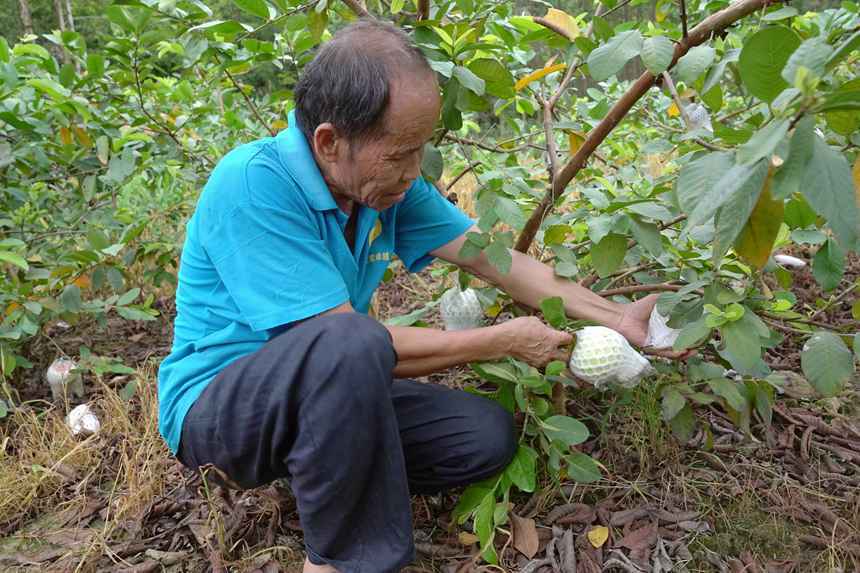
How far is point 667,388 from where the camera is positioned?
5.19 ft

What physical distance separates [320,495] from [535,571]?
0.52m

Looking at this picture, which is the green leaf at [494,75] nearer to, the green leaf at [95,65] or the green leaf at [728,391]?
the green leaf at [728,391]

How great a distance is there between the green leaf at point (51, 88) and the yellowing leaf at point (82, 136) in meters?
0.17

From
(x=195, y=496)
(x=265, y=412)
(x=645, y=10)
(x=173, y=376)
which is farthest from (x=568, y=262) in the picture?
(x=645, y=10)

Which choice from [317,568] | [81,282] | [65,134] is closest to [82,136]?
[65,134]

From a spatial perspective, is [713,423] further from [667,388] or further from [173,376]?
[173,376]

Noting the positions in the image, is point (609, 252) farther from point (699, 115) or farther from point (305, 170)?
point (305, 170)

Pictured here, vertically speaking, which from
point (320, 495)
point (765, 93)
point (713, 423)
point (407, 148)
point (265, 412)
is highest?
point (765, 93)

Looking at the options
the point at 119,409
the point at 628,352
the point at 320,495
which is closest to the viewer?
the point at 320,495

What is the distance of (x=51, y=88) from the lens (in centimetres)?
203

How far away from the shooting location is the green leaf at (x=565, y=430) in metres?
1.51

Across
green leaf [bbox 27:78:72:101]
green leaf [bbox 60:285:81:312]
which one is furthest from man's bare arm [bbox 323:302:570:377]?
green leaf [bbox 27:78:72:101]

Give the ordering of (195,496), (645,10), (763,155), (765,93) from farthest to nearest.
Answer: (645,10) → (195,496) → (765,93) → (763,155)

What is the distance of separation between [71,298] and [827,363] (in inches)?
80.5
